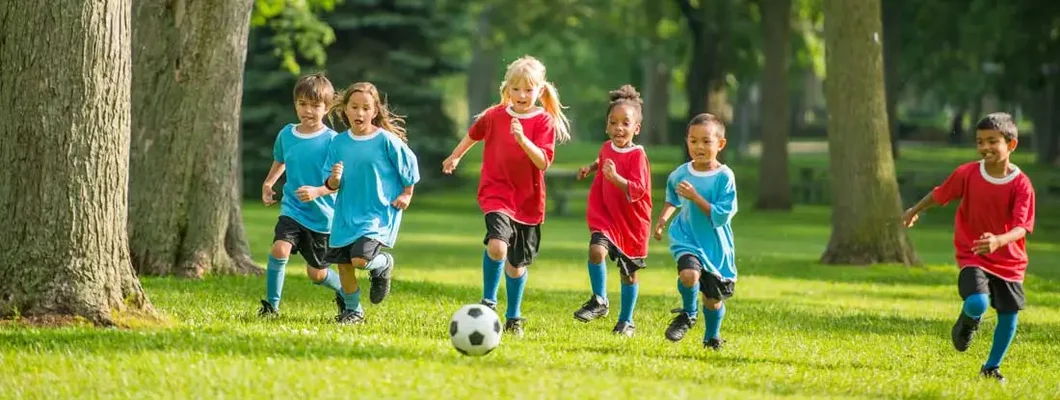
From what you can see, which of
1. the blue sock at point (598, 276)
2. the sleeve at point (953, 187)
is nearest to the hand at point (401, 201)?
the blue sock at point (598, 276)

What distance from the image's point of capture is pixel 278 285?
11.9 meters

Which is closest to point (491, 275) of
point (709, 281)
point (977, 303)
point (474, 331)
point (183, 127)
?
point (709, 281)

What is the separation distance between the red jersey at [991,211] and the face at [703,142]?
1309mm

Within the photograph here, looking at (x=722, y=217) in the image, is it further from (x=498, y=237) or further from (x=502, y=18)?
(x=502, y=18)

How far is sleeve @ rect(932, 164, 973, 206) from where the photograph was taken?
33.4 feet

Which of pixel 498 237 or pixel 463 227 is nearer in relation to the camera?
pixel 498 237

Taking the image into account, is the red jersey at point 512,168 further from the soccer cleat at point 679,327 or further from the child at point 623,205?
the soccer cleat at point 679,327

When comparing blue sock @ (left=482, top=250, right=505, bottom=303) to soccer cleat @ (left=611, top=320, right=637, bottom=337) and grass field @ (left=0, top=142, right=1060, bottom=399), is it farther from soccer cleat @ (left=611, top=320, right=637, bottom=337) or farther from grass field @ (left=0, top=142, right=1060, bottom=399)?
soccer cleat @ (left=611, top=320, right=637, bottom=337)

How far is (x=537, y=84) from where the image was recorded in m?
11.2

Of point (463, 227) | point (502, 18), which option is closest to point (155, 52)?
point (463, 227)

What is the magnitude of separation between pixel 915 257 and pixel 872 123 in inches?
70.7

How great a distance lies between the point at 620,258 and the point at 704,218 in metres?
1.29

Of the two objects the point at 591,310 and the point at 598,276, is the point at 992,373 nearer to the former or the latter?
the point at 598,276

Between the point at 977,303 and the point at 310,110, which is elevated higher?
the point at 310,110
